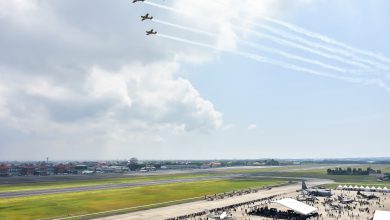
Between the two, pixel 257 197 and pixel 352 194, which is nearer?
pixel 257 197

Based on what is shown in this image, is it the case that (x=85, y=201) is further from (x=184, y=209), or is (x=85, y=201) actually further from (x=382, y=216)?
(x=382, y=216)

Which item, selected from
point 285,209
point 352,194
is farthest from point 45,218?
point 352,194

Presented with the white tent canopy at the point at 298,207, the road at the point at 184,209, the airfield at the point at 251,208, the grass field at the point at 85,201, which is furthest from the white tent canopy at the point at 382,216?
the grass field at the point at 85,201

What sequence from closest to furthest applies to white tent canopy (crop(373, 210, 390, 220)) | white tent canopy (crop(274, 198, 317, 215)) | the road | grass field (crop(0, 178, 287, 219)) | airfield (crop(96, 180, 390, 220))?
white tent canopy (crop(373, 210, 390, 220))
the road
white tent canopy (crop(274, 198, 317, 215))
airfield (crop(96, 180, 390, 220))
grass field (crop(0, 178, 287, 219))

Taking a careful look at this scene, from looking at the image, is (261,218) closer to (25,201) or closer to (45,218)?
(45,218)

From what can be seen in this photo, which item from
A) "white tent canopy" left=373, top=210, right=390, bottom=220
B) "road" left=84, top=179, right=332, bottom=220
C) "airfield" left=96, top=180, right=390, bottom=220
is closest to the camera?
"white tent canopy" left=373, top=210, right=390, bottom=220

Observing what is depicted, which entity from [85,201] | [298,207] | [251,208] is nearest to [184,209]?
[251,208]

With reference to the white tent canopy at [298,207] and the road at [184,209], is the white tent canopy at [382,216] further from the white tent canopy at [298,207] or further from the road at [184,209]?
the road at [184,209]

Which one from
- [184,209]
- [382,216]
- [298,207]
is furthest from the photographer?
[184,209]

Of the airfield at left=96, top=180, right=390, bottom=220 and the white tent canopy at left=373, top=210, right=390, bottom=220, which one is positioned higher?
the white tent canopy at left=373, top=210, right=390, bottom=220

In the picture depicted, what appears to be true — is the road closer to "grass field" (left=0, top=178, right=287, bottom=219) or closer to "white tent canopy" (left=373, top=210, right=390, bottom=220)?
"grass field" (left=0, top=178, right=287, bottom=219)

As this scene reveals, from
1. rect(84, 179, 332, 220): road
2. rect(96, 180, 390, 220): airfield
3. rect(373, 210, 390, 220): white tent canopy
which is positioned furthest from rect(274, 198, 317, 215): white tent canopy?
rect(84, 179, 332, 220): road
